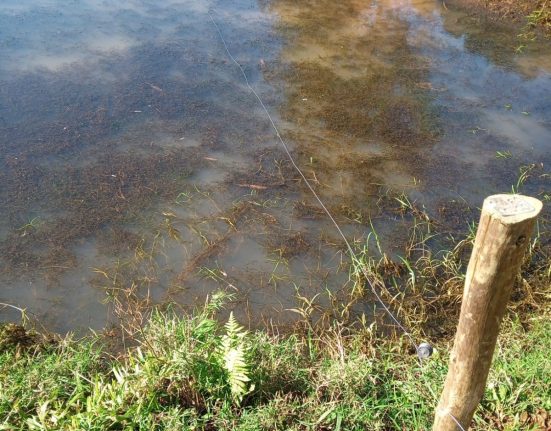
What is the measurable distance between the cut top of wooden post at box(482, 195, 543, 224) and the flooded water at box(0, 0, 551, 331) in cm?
179

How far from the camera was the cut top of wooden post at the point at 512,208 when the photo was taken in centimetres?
145

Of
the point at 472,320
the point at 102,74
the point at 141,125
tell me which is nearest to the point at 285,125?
the point at 141,125

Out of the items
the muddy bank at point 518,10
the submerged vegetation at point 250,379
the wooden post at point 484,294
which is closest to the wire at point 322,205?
the submerged vegetation at point 250,379

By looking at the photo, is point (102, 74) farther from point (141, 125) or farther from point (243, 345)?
point (243, 345)

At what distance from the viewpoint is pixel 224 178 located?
401 cm

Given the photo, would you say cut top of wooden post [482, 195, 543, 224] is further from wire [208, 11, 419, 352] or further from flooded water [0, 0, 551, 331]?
flooded water [0, 0, 551, 331]

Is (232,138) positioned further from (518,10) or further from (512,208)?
(518,10)

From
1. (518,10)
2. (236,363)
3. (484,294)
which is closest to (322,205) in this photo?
(236,363)

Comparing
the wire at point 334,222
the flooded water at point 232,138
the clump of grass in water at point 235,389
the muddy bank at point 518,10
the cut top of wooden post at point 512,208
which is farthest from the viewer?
the muddy bank at point 518,10

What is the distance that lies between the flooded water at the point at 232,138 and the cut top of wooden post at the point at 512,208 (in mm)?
1786

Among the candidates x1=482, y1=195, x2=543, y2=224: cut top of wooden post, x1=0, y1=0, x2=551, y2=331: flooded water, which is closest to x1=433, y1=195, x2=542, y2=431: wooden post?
x1=482, y1=195, x2=543, y2=224: cut top of wooden post

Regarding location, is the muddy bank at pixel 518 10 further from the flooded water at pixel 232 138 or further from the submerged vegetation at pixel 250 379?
the submerged vegetation at pixel 250 379

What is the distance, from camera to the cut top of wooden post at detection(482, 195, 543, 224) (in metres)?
1.45

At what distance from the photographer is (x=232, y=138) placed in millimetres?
4426
